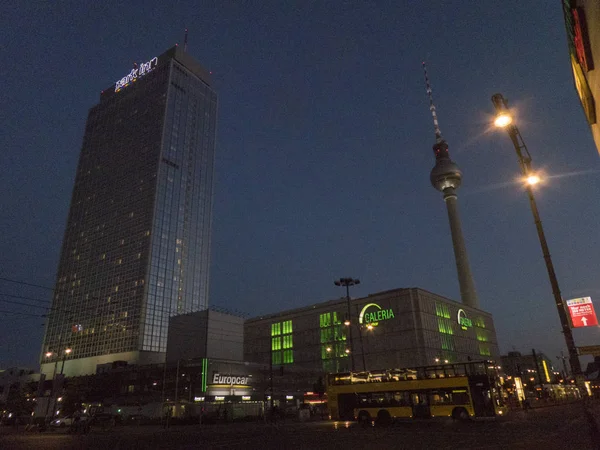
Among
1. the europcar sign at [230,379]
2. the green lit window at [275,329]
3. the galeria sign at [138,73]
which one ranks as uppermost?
the galeria sign at [138,73]

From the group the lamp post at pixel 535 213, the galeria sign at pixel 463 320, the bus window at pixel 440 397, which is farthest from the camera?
the galeria sign at pixel 463 320

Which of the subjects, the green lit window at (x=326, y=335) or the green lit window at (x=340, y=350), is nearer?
the green lit window at (x=340, y=350)

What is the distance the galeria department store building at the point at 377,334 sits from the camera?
93.4m

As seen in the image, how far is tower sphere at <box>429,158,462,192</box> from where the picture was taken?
488 feet

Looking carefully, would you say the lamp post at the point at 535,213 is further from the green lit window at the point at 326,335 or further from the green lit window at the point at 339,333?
the green lit window at the point at 326,335

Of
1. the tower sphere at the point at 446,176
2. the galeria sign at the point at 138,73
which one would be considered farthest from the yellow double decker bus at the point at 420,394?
the galeria sign at the point at 138,73

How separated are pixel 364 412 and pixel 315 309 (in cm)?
7935

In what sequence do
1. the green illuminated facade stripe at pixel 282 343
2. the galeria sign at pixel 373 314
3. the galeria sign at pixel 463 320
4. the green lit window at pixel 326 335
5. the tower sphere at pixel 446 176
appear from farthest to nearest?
the tower sphere at pixel 446 176 → the green illuminated facade stripe at pixel 282 343 → the galeria sign at pixel 463 320 → the green lit window at pixel 326 335 → the galeria sign at pixel 373 314

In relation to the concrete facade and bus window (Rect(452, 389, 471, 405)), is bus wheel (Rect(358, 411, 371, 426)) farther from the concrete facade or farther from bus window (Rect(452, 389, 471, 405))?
the concrete facade

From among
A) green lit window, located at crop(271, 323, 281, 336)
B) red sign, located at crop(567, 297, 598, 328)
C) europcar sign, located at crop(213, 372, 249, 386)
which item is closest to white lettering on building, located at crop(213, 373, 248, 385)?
europcar sign, located at crop(213, 372, 249, 386)

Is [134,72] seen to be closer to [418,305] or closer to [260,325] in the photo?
[260,325]

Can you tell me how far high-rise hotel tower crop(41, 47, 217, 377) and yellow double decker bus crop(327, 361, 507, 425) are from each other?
87.3 metres

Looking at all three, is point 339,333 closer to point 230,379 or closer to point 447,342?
point 447,342

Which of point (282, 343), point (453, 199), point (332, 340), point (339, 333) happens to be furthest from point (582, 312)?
point (453, 199)
